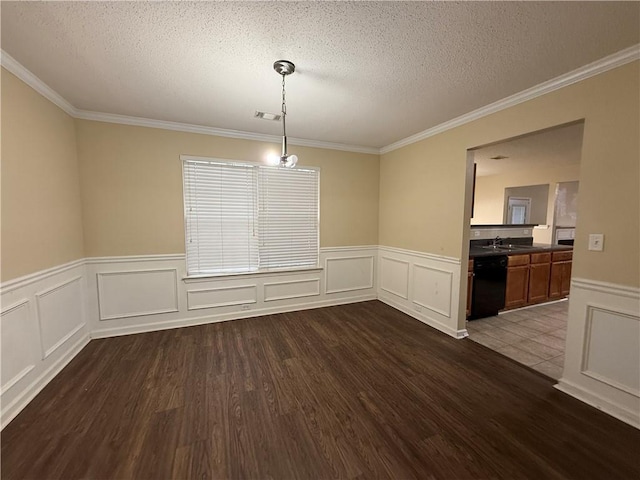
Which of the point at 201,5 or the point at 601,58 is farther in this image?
the point at 601,58

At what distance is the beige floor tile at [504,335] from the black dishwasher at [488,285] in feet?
1.13

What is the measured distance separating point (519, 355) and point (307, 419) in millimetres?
2337

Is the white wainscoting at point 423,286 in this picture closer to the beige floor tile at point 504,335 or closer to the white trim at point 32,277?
the beige floor tile at point 504,335

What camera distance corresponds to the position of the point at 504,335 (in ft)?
10.6

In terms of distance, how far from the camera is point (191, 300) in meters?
3.48

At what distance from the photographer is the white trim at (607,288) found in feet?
6.07

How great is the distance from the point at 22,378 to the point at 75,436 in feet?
2.45

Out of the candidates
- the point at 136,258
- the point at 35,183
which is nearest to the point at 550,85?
the point at 35,183

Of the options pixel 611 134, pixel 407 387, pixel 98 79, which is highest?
pixel 98 79

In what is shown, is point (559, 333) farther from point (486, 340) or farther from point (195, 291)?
point (195, 291)

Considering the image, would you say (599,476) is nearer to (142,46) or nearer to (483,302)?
(483,302)

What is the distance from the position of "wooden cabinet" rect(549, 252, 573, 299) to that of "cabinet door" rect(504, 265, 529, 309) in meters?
0.65

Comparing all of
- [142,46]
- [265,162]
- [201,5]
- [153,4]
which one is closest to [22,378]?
[142,46]

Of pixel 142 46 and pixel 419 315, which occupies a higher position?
pixel 142 46
